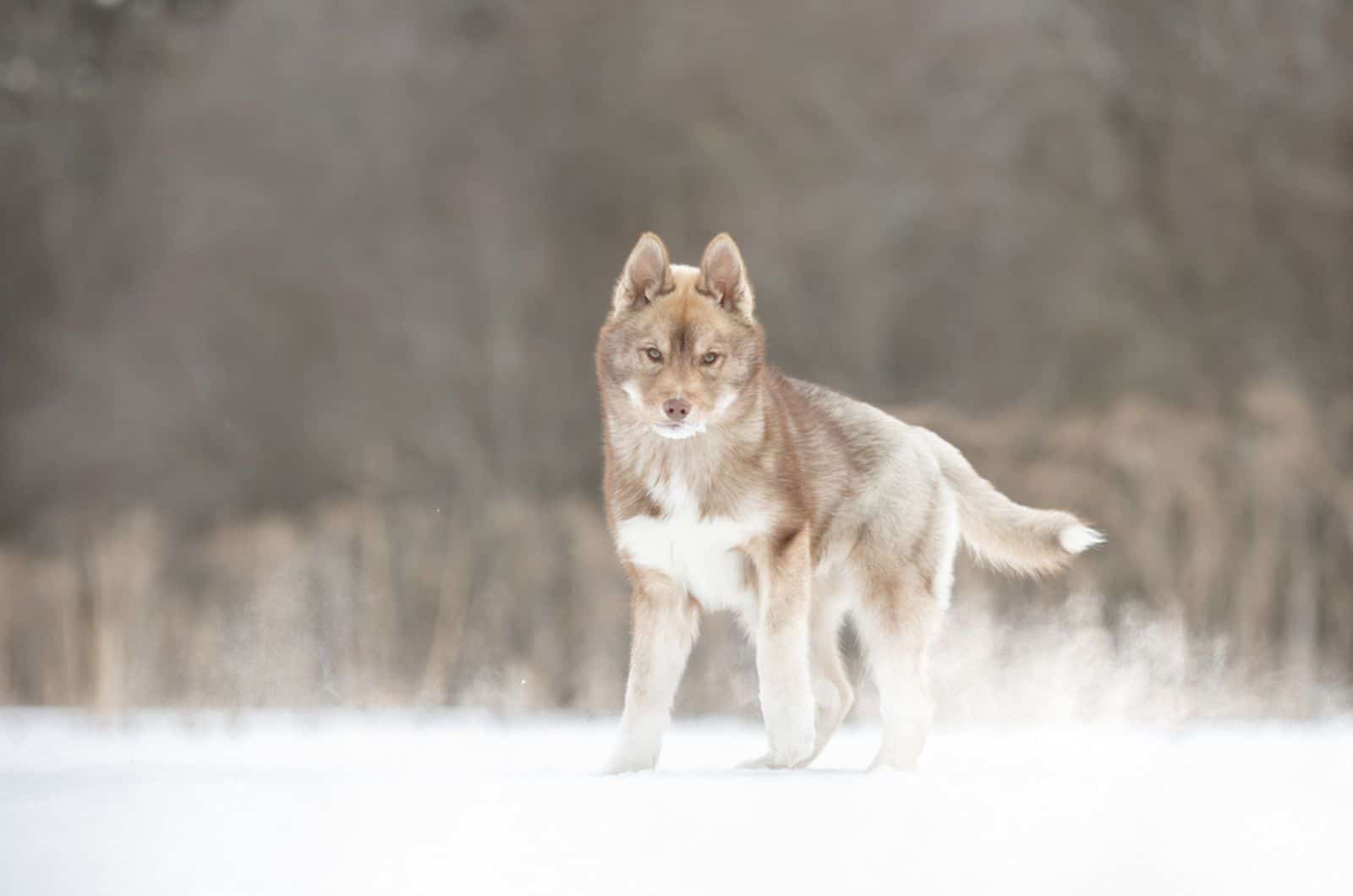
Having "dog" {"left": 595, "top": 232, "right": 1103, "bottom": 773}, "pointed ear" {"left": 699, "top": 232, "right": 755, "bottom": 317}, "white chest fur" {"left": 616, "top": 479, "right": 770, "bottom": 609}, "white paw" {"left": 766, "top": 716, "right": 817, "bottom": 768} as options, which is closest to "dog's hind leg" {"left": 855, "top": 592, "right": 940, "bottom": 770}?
"dog" {"left": 595, "top": 232, "right": 1103, "bottom": 773}

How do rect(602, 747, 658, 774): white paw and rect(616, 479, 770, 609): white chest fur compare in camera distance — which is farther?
rect(602, 747, 658, 774): white paw

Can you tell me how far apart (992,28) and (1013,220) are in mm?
2043

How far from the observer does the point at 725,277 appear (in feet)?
14.3

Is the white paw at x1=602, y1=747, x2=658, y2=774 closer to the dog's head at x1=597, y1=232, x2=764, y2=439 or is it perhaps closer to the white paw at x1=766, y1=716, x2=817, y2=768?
the white paw at x1=766, y1=716, x2=817, y2=768

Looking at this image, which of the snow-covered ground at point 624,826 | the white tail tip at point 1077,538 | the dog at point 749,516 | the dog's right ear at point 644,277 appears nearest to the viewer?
the snow-covered ground at point 624,826

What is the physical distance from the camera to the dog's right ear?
171 inches

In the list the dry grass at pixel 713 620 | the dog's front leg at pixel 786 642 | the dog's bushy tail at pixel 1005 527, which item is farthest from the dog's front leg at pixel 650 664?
the dry grass at pixel 713 620

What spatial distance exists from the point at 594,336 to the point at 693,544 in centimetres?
1405

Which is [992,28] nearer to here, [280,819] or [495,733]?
[495,733]

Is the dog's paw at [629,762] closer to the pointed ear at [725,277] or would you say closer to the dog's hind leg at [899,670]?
the dog's hind leg at [899,670]

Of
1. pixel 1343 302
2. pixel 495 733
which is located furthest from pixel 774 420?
pixel 1343 302

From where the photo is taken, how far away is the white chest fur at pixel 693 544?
165 inches

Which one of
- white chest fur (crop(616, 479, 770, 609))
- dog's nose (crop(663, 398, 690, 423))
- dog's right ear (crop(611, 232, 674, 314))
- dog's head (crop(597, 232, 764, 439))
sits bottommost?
white chest fur (crop(616, 479, 770, 609))

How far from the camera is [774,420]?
4.45 m
